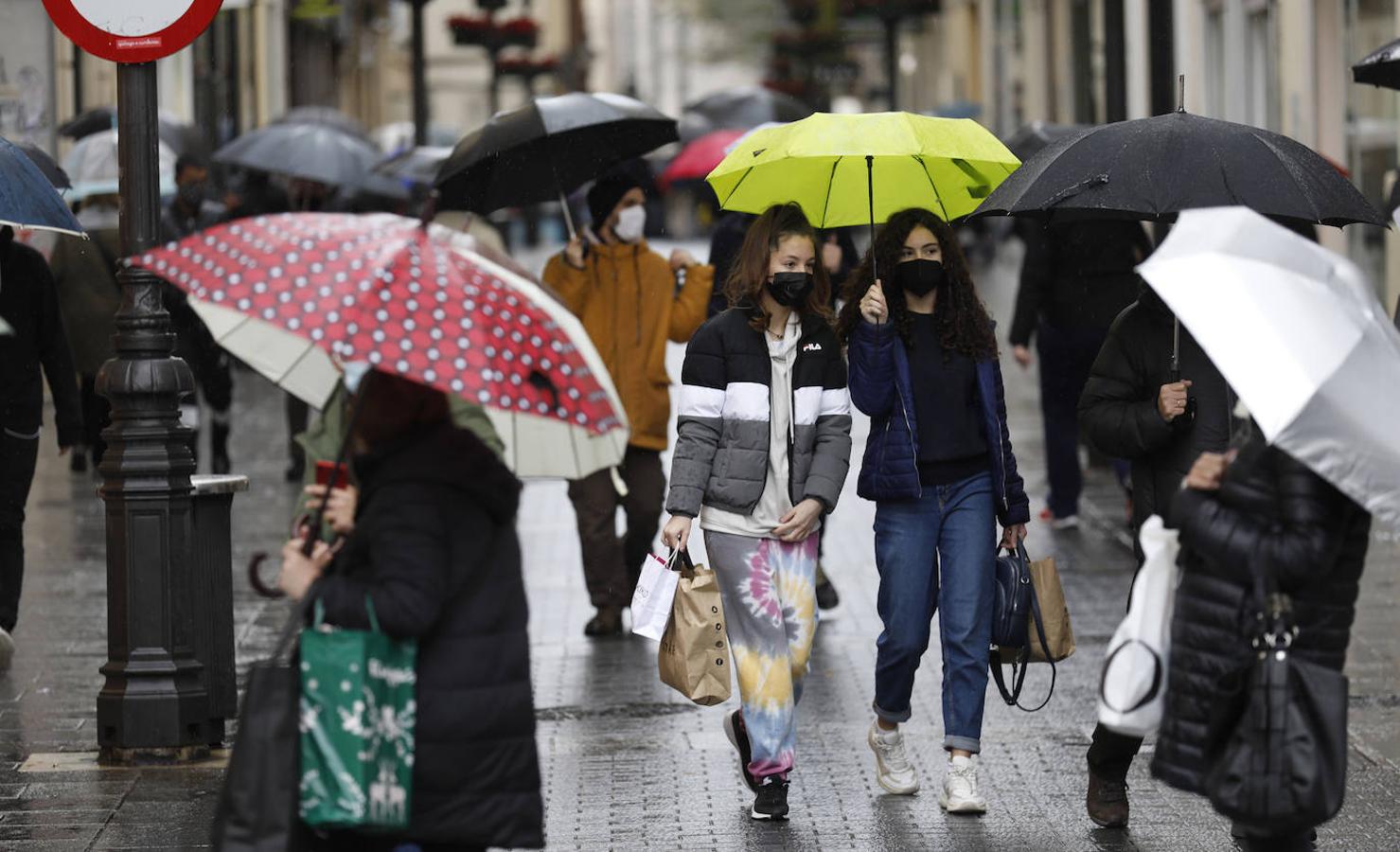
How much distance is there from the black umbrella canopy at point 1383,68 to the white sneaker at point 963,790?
291cm

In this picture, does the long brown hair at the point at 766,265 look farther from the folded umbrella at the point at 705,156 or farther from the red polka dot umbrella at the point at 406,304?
the folded umbrella at the point at 705,156

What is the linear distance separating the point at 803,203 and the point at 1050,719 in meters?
1.98

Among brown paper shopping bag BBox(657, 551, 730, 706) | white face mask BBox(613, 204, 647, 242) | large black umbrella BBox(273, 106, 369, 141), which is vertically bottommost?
brown paper shopping bag BBox(657, 551, 730, 706)

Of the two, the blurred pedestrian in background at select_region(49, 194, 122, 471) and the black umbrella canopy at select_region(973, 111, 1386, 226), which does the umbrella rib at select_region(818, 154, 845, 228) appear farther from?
the blurred pedestrian in background at select_region(49, 194, 122, 471)

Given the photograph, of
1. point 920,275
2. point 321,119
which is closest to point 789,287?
point 920,275

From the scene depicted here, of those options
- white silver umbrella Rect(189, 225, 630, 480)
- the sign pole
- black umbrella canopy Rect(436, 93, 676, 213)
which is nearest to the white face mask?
black umbrella canopy Rect(436, 93, 676, 213)

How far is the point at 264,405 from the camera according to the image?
20.5 meters

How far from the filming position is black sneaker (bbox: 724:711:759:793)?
22.9 feet

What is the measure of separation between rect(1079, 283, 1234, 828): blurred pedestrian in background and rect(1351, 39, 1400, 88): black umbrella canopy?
196cm

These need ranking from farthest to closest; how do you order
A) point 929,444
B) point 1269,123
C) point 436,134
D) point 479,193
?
point 436,134 < point 1269,123 < point 479,193 < point 929,444

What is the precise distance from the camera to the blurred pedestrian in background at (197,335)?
1348cm

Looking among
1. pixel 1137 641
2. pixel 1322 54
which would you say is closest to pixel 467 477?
pixel 1137 641

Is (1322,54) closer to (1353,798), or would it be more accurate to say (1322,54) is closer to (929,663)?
(929,663)

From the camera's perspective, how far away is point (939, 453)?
6.91 meters
